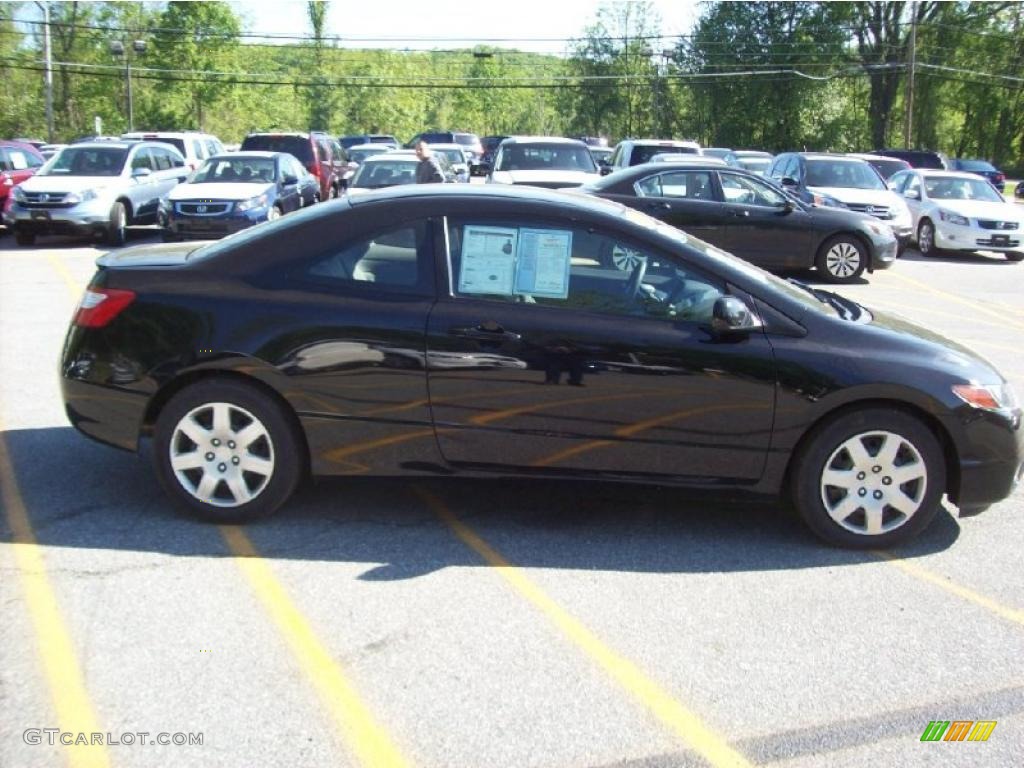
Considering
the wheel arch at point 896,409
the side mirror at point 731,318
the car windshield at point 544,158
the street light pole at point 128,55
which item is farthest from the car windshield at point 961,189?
the street light pole at point 128,55

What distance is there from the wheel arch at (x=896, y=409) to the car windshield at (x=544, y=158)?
1304 cm

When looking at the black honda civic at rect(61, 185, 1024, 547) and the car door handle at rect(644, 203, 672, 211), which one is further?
the car door handle at rect(644, 203, 672, 211)

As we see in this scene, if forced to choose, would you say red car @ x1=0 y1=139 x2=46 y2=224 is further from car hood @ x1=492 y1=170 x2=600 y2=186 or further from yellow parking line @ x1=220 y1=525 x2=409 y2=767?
yellow parking line @ x1=220 y1=525 x2=409 y2=767

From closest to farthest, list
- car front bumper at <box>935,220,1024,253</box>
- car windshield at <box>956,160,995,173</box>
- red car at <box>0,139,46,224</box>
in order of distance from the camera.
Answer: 1. car front bumper at <box>935,220,1024,253</box>
2. red car at <box>0,139,46,224</box>
3. car windshield at <box>956,160,995,173</box>

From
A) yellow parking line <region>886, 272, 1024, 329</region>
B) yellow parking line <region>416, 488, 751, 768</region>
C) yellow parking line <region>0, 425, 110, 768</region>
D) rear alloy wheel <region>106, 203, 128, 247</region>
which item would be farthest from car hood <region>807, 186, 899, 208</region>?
yellow parking line <region>0, 425, 110, 768</region>

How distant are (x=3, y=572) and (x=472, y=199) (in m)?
2.61

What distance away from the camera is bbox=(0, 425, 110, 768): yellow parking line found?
3.05m

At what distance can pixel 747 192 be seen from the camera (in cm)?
1391

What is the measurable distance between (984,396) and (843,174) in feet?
47.2

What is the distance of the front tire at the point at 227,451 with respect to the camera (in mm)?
4672

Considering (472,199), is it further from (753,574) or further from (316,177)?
(316,177)

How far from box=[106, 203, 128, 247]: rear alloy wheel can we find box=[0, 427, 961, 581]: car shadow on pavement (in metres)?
12.0

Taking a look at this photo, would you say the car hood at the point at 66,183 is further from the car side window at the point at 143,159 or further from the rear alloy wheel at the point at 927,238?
the rear alloy wheel at the point at 927,238

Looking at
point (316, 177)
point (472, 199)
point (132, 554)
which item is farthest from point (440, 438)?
point (316, 177)
